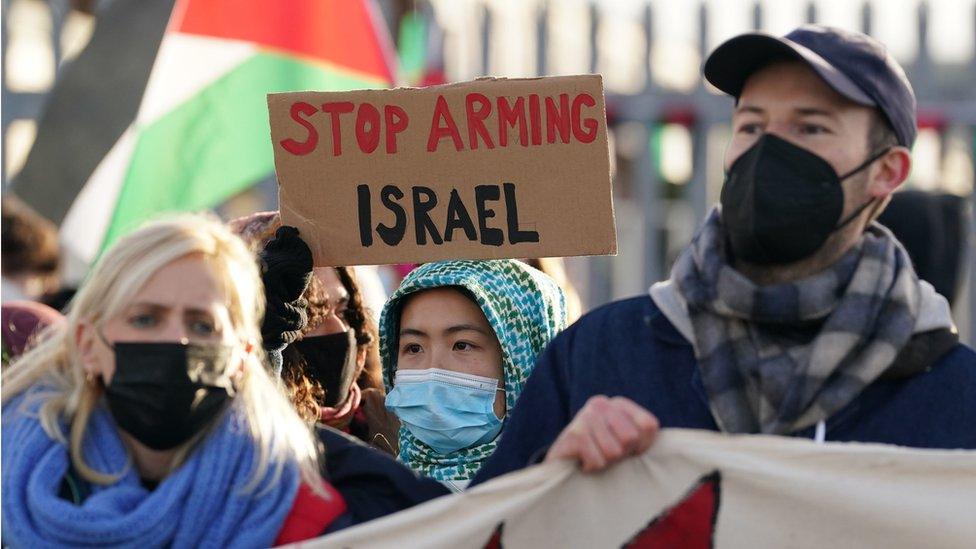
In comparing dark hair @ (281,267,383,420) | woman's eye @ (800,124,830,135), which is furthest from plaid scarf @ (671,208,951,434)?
dark hair @ (281,267,383,420)

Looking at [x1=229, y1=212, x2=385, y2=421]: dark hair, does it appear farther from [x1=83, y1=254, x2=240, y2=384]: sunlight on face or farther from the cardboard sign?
[x1=83, y1=254, x2=240, y2=384]: sunlight on face

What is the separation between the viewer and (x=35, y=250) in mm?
7531

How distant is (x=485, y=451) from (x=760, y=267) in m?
1.00

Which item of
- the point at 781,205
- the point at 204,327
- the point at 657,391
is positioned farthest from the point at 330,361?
the point at 781,205

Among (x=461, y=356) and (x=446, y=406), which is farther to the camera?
(x=461, y=356)

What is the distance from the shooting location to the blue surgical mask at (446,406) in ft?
13.1

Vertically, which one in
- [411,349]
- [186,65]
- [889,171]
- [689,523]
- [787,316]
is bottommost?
[689,523]

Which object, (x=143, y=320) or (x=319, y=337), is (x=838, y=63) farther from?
(x=319, y=337)

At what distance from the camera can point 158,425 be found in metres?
3.16

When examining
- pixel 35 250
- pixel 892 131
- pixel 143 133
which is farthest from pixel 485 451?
pixel 35 250

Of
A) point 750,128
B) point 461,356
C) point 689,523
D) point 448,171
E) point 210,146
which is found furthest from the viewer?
point 210,146

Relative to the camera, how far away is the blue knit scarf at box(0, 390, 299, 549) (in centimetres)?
310

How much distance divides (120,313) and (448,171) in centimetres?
95

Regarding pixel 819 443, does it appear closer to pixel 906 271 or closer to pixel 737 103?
pixel 906 271
